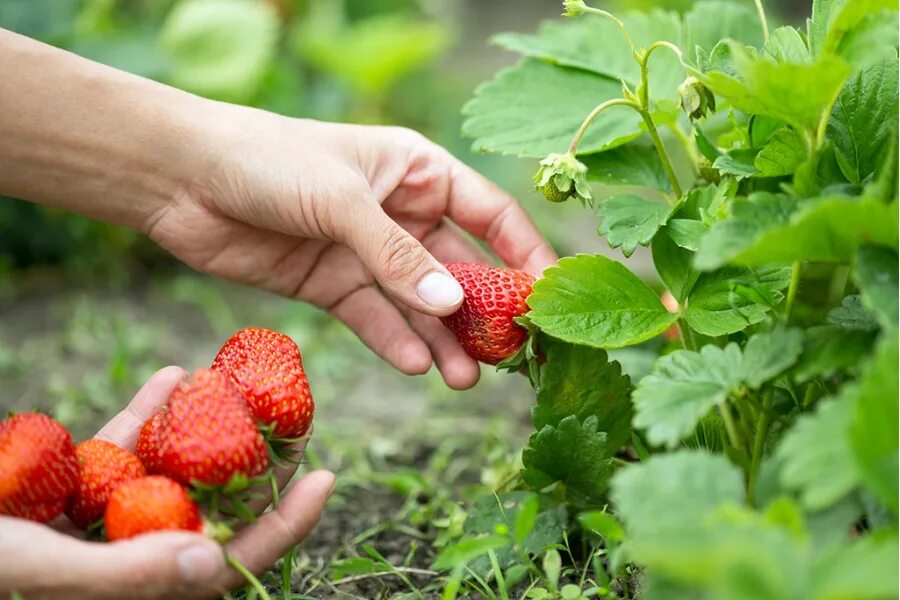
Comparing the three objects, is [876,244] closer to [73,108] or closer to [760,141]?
[760,141]

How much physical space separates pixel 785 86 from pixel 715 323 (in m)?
0.35

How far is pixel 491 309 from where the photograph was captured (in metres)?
1.37

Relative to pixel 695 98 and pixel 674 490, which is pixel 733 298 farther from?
pixel 674 490

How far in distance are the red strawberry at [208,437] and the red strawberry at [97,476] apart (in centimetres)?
5

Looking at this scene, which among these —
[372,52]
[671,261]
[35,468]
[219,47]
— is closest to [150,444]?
[35,468]

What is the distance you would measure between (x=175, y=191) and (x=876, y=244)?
44.1 inches

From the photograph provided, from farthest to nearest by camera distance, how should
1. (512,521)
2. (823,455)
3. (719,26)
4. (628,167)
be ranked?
(719,26)
(628,167)
(512,521)
(823,455)

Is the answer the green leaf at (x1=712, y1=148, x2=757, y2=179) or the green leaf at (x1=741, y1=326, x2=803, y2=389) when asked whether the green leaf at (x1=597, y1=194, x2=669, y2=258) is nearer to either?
the green leaf at (x1=712, y1=148, x2=757, y2=179)

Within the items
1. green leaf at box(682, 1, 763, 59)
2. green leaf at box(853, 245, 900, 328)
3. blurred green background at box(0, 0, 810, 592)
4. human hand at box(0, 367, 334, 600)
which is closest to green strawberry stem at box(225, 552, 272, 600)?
human hand at box(0, 367, 334, 600)

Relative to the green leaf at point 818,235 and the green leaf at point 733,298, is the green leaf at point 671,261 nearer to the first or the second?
the green leaf at point 733,298

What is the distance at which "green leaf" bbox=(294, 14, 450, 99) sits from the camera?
3297 millimetres

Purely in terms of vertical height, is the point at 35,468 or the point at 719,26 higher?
the point at 719,26

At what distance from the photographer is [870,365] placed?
84 cm

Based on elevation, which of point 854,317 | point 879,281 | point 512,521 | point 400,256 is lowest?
point 512,521
